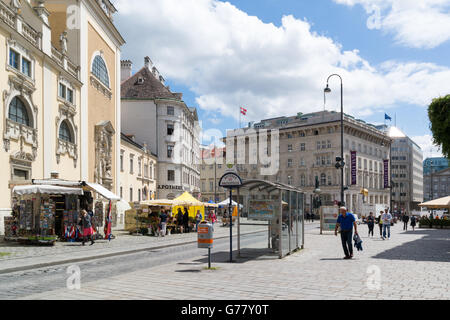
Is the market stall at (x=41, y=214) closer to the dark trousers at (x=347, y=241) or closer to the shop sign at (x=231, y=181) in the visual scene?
the shop sign at (x=231, y=181)

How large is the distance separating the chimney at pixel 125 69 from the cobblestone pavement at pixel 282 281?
57.7 meters

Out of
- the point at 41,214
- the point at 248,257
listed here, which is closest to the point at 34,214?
the point at 41,214

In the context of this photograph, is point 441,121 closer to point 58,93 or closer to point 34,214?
point 34,214

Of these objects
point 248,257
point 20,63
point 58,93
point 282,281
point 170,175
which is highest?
point 20,63

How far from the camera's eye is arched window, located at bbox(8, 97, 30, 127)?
23.3m

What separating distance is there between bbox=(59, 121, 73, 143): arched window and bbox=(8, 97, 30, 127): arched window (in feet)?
16.6

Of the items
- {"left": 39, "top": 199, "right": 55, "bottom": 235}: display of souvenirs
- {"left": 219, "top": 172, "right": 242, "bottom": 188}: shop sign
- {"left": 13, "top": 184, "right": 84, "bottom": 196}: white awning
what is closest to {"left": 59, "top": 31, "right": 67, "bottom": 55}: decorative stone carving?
{"left": 13, "top": 184, "right": 84, "bottom": 196}: white awning

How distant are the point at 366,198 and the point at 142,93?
50.1m

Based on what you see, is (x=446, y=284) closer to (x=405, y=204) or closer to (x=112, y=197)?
(x=112, y=197)

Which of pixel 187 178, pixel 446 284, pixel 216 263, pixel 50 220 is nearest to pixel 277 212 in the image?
pixel 216 263

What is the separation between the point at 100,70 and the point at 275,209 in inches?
1152

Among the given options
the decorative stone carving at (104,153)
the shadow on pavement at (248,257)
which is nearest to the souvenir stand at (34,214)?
the shadow on pavement at (248,257)

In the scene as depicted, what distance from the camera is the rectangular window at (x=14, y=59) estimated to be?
2298 cm

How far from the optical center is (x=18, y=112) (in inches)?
945
